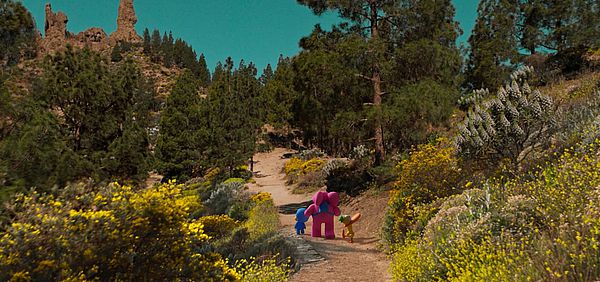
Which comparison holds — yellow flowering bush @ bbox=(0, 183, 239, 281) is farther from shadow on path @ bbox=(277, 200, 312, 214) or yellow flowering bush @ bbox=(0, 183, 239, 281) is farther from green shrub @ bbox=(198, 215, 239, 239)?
shadow on path @ bbox=(277, 200, 312, 214)

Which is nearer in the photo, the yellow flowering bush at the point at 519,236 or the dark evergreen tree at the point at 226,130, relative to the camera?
the yellow flowering bush at the point at 519,236

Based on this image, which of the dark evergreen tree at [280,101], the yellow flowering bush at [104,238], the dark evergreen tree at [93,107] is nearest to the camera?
the yellow flowering bush at [104,238]

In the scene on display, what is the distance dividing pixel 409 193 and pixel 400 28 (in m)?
8.13

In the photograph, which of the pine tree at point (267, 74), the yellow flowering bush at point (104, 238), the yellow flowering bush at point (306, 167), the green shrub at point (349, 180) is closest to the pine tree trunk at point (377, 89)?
the green shrub at point (349, 180)

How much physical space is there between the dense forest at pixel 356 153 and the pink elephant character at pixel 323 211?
54.0 inches

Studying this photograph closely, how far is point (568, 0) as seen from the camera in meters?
25.1

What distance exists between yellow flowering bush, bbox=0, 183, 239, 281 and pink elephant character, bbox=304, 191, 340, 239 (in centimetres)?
610

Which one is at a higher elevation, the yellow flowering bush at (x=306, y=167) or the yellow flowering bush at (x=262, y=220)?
the yellow flowering bush at (x=306, y=167)

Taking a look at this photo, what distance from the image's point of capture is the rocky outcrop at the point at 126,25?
13525 cm

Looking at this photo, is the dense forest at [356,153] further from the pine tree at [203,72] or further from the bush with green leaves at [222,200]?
the pine tree at [203,72]

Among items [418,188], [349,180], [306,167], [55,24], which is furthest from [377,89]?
[55,24]

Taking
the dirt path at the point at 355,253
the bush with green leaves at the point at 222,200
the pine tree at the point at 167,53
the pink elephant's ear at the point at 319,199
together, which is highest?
the pine tree at the point at 167,53

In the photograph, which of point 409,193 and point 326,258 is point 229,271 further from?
point 409,193

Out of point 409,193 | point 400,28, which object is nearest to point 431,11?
point 400,28
